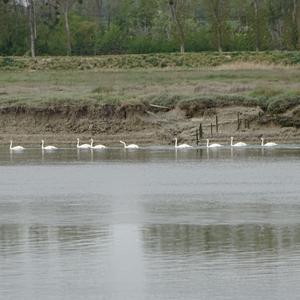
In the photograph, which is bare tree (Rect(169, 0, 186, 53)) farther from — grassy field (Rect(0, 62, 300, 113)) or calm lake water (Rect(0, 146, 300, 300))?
calm lake water (Rect(0, 146, 300, 300))

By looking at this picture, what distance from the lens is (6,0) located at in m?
79.6

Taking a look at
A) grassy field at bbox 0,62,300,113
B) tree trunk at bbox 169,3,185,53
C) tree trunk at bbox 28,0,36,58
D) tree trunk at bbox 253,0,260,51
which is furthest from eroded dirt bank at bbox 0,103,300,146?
tree trunk at bbox 253,0,260,51

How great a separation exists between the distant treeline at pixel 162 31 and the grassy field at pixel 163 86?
15.4m

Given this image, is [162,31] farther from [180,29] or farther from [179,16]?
[180,29]

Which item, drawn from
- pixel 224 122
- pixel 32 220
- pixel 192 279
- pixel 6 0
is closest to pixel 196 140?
pixel 224 122

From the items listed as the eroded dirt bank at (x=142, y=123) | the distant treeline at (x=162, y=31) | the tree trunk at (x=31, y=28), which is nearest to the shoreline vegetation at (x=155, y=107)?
the eroded dirt bank at (x=142, y=123)

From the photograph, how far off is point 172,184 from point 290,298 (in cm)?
1531

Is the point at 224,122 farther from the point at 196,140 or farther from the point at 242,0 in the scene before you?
the point at 242,0

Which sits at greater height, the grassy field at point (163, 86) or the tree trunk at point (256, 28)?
the tree trunk at point (256, 28)

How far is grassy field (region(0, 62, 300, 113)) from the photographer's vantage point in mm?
48000

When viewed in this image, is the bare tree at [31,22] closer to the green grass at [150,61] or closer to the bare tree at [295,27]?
the green grass at [150,61]

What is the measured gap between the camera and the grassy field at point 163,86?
48.0m

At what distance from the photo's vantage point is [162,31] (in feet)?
297

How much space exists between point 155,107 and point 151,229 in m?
26.2
